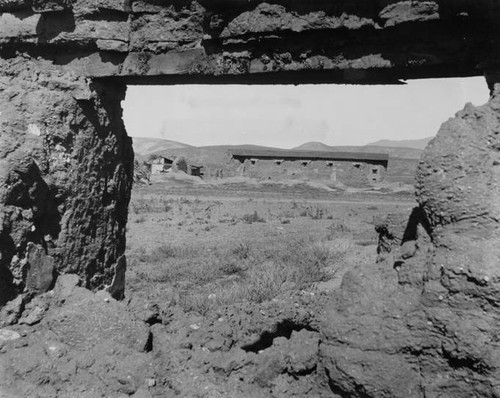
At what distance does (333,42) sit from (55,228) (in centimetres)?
221

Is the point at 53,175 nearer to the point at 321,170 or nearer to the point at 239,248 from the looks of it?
the point at 239,248

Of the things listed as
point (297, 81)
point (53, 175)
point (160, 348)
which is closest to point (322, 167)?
point (297, 81)

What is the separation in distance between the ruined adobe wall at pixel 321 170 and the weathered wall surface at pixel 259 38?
1060 inches

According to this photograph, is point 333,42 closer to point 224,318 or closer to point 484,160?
point 484,160

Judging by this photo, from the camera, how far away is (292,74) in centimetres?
325

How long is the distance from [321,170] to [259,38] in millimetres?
27639

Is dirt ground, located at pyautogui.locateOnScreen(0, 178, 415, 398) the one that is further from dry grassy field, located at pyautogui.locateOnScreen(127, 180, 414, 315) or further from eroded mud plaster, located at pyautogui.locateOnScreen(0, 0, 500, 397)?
dry grassy field, located at pyautogui.locateOnScreen(127, 180, 414, 315)

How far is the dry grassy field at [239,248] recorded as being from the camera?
6879 millimetres

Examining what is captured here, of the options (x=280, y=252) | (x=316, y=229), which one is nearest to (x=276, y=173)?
(x=316, y=229)

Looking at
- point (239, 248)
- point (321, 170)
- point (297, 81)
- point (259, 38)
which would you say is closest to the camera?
point (259, 38)

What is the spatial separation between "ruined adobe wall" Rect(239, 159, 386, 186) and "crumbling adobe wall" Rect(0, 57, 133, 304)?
26721 mm

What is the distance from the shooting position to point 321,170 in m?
30.4

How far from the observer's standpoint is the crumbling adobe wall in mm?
3234

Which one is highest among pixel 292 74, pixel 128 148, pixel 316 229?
pixel 292 74
